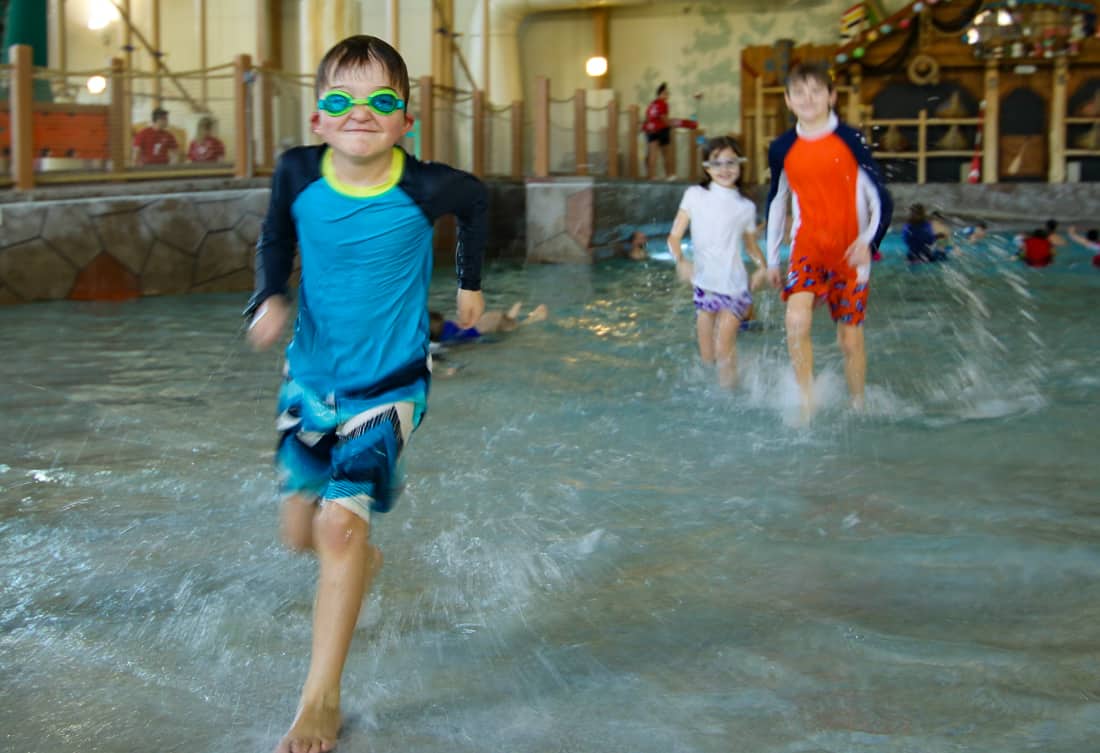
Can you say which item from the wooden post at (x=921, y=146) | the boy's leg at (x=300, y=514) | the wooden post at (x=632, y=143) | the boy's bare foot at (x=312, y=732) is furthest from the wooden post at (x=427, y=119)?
the boy's bare foot at (x=312, y=732)

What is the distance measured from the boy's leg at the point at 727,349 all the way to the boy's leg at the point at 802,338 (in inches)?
36.1

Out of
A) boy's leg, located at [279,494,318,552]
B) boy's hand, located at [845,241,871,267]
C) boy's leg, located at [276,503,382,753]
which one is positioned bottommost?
boy's leg, located at [276,503,382,753]

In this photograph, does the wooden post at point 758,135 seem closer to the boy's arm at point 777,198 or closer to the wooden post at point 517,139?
the wooden post at point 517,139

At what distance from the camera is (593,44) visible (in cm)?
2545

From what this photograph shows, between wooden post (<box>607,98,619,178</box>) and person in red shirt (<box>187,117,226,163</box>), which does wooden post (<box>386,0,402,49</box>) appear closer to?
wooden post (<box>607,98,619,178</box>)

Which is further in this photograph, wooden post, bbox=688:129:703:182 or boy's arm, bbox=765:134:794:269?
wooden post, bbox=688:129:703:182

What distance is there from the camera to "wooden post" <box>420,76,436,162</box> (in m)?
15.9

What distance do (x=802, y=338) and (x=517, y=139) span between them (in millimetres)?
13357

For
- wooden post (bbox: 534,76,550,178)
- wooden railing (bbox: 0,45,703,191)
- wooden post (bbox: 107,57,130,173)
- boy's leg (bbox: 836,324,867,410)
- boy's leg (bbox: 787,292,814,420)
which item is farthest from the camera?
wooden post (bbox: 534,76,550,178)

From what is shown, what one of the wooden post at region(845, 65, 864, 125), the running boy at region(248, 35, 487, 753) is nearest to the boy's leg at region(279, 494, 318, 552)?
the running boy at region(248, 35, 487, 753)

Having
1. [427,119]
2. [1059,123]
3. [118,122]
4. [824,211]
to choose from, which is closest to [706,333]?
[824,211]

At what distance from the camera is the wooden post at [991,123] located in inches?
929

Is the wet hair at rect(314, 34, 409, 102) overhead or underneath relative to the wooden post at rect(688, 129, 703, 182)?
underneath

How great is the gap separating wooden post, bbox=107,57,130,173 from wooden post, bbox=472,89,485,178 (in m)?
6.40
